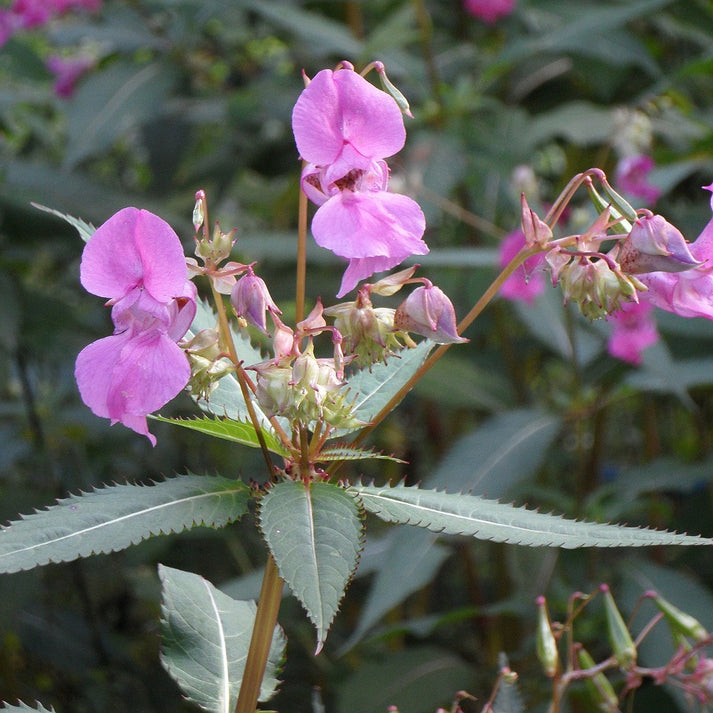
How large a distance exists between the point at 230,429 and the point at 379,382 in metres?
0.15

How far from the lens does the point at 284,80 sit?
206 centimetres

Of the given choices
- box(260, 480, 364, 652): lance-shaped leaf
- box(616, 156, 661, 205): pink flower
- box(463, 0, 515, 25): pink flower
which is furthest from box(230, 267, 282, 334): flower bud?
box(463, 0, 515, 25): pink flower

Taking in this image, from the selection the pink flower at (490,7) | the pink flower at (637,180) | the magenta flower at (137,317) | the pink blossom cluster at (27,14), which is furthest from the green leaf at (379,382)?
the pink blossom cluster at (27,14)

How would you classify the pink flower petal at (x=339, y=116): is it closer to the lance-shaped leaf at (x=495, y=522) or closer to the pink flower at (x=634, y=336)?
the lance-shaped leaf at (x=495, y=522)

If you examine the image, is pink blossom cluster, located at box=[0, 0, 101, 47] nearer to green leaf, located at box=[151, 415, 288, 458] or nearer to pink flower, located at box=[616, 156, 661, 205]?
pink flower, located at box=[616, 156, 661, 205]

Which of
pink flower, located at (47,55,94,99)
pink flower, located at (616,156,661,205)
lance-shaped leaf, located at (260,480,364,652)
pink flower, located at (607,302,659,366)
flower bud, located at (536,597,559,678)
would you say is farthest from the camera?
pink flower, located at (47,55,94,99)

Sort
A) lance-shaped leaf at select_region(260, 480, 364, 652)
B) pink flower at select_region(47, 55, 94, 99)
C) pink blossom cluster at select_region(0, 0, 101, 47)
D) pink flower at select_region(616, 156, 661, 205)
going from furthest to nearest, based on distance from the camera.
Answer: pink flower at select_region(47, 55, 94, 99)
pink blossom cluster at select_region(0, 0, 101, 47)
pink flower at select_region(616, 156, 661, 205)
lance-shaped leaf at select_region(260, 480, 364, 652)

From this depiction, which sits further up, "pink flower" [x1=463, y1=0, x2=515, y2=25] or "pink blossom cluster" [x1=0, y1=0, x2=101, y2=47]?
"pink flower" [x1=463, y1=0, x2=515, y2=25]

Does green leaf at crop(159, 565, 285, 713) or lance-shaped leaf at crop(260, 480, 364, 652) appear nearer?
lance-shaped leaf at crop(260, 480, 364, 652)

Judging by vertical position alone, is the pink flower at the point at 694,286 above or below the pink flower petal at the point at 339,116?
below

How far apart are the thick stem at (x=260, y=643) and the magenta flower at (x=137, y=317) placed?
14cm

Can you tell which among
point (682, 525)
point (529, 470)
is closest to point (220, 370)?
point (529, 470)

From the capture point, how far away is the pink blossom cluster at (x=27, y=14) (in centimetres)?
217

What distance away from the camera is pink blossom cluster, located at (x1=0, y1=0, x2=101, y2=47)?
2.17 m
